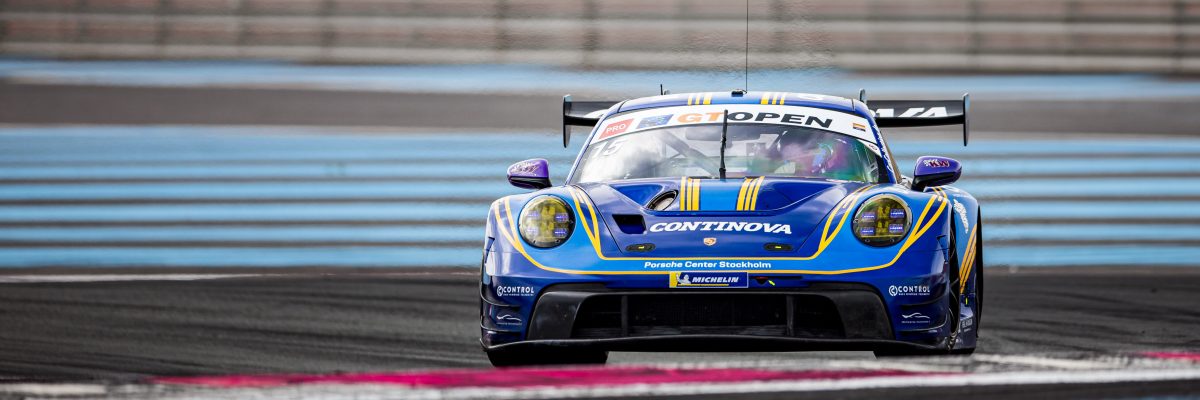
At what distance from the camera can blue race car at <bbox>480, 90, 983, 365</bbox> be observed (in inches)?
231

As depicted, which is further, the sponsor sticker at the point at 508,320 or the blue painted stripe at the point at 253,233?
the blue painted stripe at the point at 253,233

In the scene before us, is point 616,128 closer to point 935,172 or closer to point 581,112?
point 581,112

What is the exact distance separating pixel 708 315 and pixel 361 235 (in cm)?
707

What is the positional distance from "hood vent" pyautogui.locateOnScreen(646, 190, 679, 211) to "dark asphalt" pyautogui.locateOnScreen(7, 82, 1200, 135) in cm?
983

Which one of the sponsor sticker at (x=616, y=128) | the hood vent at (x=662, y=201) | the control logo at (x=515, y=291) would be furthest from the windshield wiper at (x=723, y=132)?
the control logo at (x=515, y=291)

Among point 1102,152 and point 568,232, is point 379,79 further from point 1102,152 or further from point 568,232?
point 568,232

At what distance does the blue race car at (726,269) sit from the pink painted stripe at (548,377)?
92 millimetres

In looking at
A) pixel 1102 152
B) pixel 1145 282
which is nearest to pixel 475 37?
pixel 1102 152

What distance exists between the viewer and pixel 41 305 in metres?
9.36

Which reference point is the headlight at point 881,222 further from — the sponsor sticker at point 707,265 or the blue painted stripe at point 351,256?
the blue painted stripe at point 351,256

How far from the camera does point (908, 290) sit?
5926mm

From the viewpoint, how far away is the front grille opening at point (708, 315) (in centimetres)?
588

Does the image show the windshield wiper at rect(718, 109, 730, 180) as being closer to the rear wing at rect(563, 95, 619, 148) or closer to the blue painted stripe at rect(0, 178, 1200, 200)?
the rear wing at rect(563, 95, 619, 148)

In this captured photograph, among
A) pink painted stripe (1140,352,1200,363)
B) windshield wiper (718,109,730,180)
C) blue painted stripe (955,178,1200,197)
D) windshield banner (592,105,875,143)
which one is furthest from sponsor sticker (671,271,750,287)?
blue painted stripe (955,178,1200,197)
